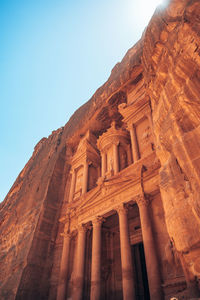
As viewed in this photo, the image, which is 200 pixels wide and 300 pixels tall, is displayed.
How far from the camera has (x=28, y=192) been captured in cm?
2194

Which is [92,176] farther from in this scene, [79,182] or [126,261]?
[126,261]

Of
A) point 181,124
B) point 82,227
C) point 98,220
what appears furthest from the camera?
point 82,227

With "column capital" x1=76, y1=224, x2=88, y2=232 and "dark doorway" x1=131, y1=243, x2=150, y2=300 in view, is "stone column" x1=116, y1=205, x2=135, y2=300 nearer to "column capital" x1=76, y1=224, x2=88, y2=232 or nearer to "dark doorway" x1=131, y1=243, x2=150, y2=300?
"dark doorway" x1=131, y1=243, x2=150, y2=300

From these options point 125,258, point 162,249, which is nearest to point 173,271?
point 162,249

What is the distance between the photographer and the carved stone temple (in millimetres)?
5516

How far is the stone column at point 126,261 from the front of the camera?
841 centimetres

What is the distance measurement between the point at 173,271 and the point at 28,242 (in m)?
11.5

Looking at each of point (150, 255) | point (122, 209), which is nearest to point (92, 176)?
point (122, 209)

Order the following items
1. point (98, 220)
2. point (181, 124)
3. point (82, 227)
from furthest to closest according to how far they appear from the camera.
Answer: point (82, 227), point (98, 220), point (181, 124)

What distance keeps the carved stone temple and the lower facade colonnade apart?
5cm

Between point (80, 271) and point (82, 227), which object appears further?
point (82, 227)

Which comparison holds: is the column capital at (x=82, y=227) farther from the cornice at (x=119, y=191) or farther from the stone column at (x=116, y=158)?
the stone column at (x=116, y=158)

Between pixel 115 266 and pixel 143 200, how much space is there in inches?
213

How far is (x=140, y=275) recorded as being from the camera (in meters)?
11.6
